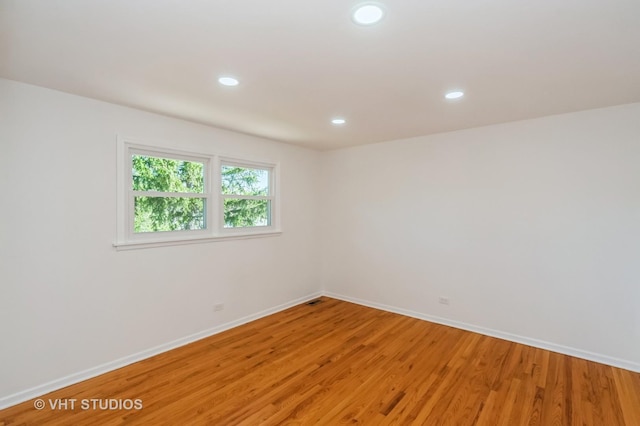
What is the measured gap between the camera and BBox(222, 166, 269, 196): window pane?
12.5 ft

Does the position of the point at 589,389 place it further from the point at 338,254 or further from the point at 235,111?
the point at 235,111

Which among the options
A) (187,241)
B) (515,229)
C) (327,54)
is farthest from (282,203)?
(515,229)

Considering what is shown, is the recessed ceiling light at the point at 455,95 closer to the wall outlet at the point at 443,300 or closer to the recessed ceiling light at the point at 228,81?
the recessed ceiling light at the point at 228,81

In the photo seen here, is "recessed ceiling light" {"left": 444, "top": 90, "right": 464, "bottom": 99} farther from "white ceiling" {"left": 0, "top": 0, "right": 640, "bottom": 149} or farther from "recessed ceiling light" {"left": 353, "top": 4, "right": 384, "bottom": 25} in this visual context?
"recessed ceiling light" {"left": 353, "top": 4, "right": 384, "bottom": 25}

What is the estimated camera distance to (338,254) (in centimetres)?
493

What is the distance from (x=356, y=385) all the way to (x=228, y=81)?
2625mm

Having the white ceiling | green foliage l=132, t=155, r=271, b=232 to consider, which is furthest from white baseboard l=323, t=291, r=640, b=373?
the white ceiling

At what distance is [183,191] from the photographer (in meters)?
3.38

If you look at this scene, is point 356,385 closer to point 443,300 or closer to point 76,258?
point 443,300

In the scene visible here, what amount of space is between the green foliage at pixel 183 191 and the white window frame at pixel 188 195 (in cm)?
6

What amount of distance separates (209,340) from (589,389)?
11.6 feet

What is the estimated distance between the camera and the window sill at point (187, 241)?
9.41 ft

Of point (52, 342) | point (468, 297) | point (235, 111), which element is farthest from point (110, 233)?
point (468, 297)

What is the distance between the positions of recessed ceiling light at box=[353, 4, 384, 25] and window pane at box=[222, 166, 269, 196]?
105 inches
